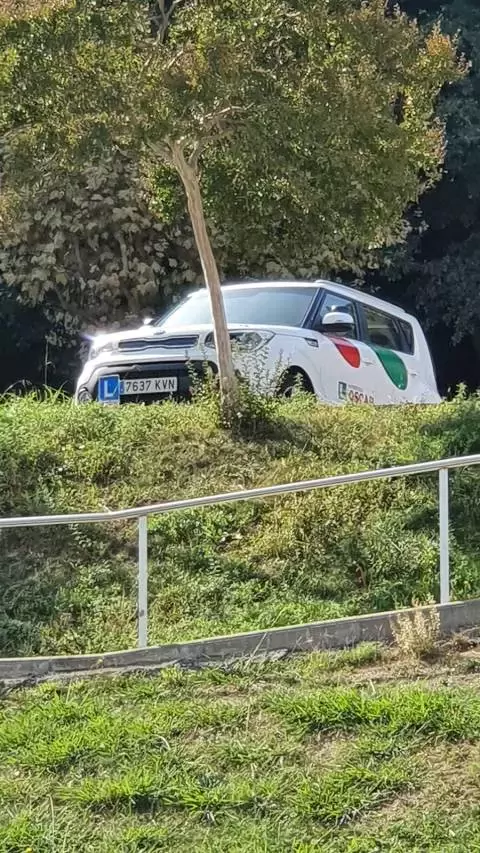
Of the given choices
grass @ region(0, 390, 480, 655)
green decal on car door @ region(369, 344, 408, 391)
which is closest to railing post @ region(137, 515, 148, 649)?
grass @ region(0, 390, 480, 655)

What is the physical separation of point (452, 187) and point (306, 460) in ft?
43.0

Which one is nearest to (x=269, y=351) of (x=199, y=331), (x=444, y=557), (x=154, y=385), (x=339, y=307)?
(x=199, y=331)

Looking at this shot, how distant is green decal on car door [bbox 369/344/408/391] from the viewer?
36.6ft

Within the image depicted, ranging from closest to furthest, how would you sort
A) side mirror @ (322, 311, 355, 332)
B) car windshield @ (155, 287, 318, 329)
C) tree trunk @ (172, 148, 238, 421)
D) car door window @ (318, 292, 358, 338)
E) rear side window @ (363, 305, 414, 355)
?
tree trunk @ (172, 148, 238, 421), side mirror @ (322, 311, 355, 332), car windshield @ (155, 287, 318, 329), car door window @ (318, 292, 358, 338), rear side window @ (363, 305, 414, 355)

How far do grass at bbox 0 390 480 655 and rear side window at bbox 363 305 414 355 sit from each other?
1807mm

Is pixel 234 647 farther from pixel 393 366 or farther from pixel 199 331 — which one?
pixel 393 366

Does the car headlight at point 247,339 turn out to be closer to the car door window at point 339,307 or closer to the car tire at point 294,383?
the car tire at point 294,383

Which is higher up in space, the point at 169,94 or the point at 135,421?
the point at 169,94

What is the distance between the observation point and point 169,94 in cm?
813

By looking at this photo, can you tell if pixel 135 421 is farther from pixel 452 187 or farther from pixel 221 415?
pixel 452 187

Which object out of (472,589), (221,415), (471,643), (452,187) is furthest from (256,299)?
(452,187)

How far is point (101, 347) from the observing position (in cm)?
1012

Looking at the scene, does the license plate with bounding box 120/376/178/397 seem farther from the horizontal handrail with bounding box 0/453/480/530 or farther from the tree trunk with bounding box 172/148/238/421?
the horizontal handrail with bounding box 0/453/480/530

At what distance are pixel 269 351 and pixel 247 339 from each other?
0.23 m
